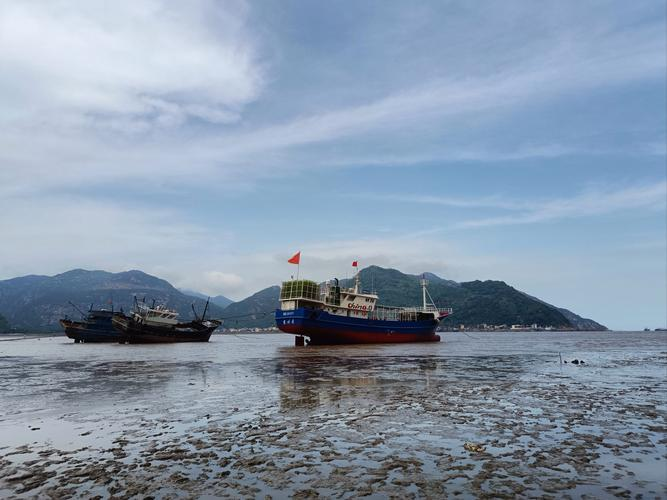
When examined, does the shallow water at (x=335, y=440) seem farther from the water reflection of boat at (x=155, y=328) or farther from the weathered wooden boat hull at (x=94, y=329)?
the weathered wooden boat hull at (x=94, y=329)

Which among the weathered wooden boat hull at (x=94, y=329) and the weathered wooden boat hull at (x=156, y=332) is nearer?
the weathered wooden boat hull at (x=156, y=332)

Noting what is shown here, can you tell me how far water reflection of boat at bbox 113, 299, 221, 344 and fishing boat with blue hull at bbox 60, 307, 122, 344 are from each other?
9746 millimetres

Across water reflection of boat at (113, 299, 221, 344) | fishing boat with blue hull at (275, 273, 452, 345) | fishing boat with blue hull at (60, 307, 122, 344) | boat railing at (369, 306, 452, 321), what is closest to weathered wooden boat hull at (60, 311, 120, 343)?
fishing boat with blue hull at (60, 307, 122, 344)

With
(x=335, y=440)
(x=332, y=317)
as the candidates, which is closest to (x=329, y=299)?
(x=332, y=317)

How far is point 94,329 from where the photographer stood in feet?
312

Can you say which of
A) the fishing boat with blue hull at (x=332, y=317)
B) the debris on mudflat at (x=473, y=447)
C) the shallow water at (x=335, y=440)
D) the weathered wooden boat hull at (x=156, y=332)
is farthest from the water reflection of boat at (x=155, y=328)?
the debris on mudflat at (x=473, y=447)

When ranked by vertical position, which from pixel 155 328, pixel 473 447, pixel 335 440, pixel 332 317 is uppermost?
pixel 332 317

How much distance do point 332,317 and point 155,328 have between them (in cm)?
3881

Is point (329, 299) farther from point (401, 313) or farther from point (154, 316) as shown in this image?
point (154, 316)

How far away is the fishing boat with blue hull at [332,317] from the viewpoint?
62.2m

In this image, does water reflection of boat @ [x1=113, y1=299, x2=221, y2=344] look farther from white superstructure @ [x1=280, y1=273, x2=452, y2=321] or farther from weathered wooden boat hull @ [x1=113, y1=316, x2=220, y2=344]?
white superstructure @ [x1=280, y1=273, x2=452, y2=321]

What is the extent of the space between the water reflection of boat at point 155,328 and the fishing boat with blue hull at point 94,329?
9746mm

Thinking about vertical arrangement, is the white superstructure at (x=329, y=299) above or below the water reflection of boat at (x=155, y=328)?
above

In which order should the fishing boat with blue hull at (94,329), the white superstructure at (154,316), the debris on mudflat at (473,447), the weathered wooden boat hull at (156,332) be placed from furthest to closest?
the fishing boat with blue hull at (94,329) → the white superstructure at (154,316) → the weathered wooden boat hull at (156,332) → the debris on mudflat at (473,447)
